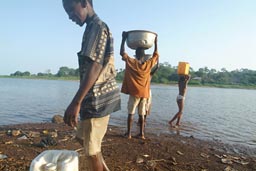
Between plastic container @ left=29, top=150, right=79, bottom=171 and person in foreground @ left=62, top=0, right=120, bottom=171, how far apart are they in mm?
239

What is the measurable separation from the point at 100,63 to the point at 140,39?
338cm

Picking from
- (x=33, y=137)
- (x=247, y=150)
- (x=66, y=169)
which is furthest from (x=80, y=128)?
(x=247, y=150)

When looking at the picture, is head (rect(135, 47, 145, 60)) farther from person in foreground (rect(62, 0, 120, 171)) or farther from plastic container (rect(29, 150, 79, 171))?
plastic container (rect(29, 150, 79, 171))

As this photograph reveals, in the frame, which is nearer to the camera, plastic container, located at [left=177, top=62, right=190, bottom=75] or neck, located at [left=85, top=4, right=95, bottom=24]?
neck, located at [left=85, top=4, right=95, bottom=24]

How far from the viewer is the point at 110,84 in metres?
2.39

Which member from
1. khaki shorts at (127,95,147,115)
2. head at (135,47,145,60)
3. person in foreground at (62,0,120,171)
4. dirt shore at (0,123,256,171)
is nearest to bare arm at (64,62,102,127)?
person in foreground at (62,0,120,171)

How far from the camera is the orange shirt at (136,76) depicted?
17.5 ft

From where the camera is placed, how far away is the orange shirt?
532 centimetres

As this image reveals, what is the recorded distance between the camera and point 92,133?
2318 millimetres

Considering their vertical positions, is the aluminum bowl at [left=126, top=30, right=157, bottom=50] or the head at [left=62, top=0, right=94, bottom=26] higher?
the aluminum bowl at [left=126, top=30, right=157, bottom=50]

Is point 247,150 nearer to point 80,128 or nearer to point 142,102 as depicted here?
point 142,102

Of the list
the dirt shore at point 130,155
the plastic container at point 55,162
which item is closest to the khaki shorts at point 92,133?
the plastic container at point 55,162

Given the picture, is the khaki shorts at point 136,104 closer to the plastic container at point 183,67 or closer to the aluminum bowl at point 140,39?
the aluminum bowl at point 140,39

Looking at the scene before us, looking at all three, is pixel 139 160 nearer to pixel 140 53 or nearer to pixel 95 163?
pixel 95 163
